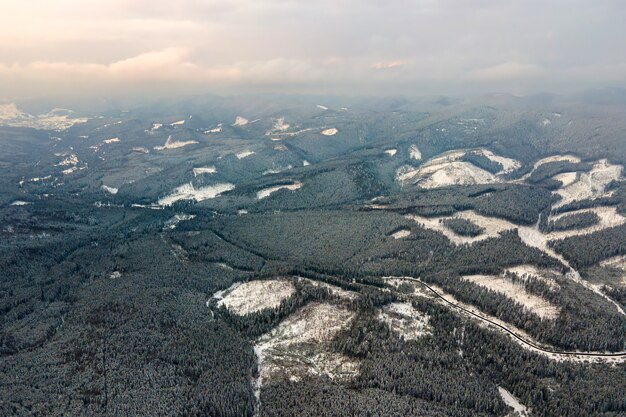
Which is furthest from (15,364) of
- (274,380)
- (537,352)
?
(537,352)

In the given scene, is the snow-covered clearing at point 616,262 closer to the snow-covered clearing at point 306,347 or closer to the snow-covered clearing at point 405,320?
the snow-covered clearing at point 405,320

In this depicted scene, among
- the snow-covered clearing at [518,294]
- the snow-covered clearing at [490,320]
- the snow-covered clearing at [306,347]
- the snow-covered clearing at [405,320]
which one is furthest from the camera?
the snow-covered clearing at [518,294]

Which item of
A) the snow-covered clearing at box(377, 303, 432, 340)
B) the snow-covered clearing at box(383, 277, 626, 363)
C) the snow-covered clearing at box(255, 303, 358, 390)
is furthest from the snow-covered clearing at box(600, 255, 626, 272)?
the snow-covered clearing at box(255, 303, 358, 390)

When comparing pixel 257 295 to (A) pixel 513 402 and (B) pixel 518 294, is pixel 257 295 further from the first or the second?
(B) pixel 518 294

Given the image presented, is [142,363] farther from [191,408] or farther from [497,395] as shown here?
[497,395]

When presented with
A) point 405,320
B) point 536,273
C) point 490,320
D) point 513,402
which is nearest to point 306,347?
point 405,320

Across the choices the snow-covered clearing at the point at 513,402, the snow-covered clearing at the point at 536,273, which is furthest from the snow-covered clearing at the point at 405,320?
the snow-covered clearing at the point at 536,273
